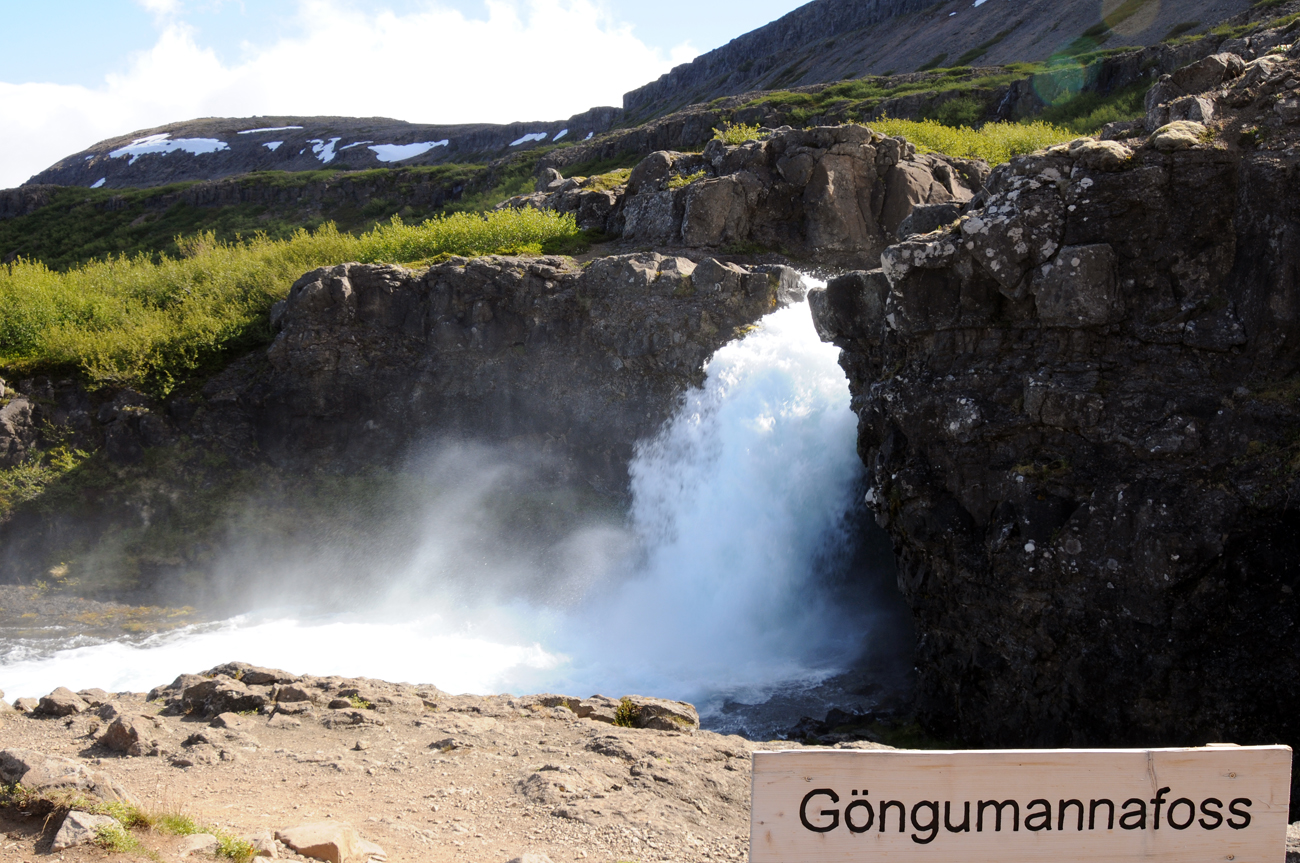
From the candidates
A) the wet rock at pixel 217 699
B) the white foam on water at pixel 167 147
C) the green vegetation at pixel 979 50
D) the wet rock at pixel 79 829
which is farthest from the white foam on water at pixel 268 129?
the wet rock at pixel 79 829

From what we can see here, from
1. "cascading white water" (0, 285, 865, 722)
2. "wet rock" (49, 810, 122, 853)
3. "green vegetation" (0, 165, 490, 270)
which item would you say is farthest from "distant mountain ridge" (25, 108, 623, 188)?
"wet rock" (49, 810, 122, 853)

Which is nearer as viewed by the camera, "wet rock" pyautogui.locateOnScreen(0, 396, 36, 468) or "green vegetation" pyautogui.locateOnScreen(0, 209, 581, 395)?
"wet rock" pyautogui.locateOnScreen(0, 396, 36, 468)

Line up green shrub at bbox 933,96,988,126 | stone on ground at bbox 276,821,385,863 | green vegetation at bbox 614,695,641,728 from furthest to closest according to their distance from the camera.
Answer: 1. green shrub at bbox 933,96,988,126
2. green vegetation at bbox 614,695,641,728
3. stone on ground at bbox 276,821,385,863

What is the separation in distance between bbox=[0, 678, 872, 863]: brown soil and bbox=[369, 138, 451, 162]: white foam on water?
101 meters

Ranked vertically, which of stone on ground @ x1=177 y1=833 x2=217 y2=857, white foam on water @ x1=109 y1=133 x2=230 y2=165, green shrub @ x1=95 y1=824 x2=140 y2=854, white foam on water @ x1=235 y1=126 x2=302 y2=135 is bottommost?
stone on ground @ x1=177 y1=833 x2=217 y2=857

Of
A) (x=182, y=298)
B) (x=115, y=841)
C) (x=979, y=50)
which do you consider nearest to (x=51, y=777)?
(x=115, y=841)

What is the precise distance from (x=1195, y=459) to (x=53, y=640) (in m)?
22.6

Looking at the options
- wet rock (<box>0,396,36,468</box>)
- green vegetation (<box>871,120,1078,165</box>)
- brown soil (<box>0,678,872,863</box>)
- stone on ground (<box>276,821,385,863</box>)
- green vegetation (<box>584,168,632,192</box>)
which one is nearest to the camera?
stone on ground (<box>276,821,385,863</box>)

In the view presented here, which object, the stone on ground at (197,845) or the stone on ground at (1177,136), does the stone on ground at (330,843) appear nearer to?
the stone on ground at (197,845)

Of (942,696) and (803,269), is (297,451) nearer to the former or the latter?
(803,269)

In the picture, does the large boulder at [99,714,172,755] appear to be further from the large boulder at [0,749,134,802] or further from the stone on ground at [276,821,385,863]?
the stone on ground at [276,821,385,863]

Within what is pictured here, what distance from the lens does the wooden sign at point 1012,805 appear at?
4449 mm

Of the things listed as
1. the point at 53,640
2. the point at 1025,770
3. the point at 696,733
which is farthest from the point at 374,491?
the point at 1025,770

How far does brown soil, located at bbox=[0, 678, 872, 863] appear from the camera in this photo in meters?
7.39
